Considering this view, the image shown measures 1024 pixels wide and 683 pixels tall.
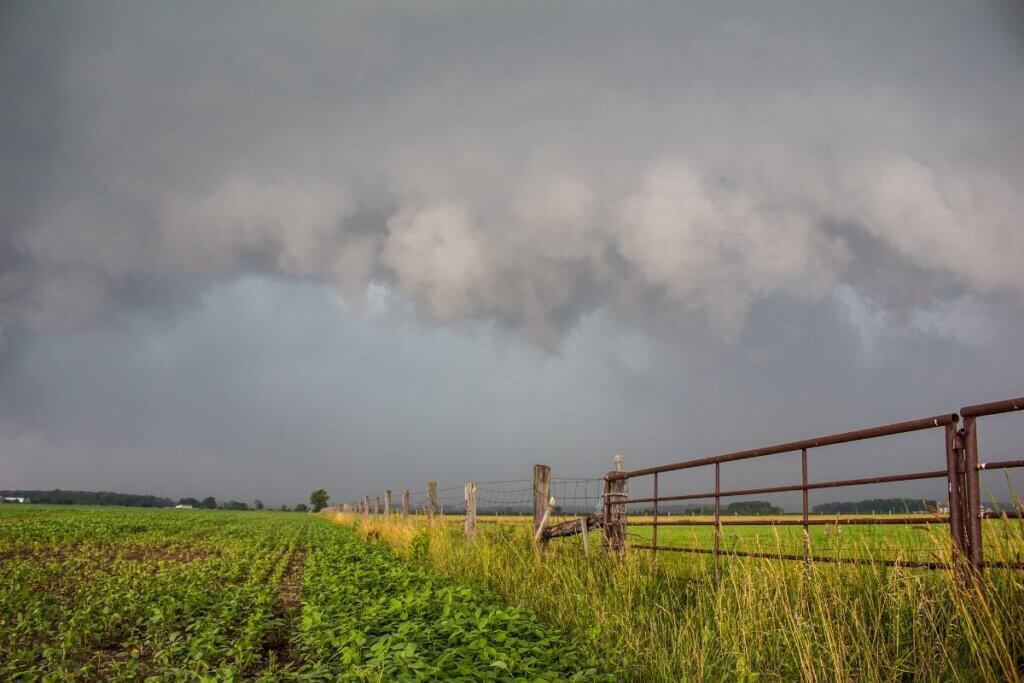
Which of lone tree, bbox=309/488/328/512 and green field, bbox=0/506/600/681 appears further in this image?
lone tree, bbox=309/488/328/512

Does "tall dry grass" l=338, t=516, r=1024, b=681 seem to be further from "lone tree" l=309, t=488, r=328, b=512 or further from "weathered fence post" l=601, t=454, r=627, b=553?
"lone tree" l=309, t=488, r=328, b=512

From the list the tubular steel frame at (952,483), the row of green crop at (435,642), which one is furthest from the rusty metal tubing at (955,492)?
the row of green crop at (435,642)

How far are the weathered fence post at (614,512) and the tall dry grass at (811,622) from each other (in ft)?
Result: 8.78

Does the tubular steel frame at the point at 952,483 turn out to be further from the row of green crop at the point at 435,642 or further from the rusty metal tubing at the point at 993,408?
the row of green crop at the point at 435,642

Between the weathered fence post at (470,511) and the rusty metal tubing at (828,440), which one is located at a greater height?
the rusty metal tubing at (828,440)

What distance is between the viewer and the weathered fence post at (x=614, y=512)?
35.7 ft

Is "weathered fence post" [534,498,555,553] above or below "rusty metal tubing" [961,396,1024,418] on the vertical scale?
below

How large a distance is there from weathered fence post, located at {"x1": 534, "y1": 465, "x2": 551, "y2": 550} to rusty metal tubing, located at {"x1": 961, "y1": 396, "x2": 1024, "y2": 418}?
27.4 ft

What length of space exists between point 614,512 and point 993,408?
7245mm

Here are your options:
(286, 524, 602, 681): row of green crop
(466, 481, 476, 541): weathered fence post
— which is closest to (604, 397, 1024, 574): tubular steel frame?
(286, 524, 602, 681): row of green crop

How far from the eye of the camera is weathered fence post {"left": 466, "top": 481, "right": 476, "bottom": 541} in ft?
47.3

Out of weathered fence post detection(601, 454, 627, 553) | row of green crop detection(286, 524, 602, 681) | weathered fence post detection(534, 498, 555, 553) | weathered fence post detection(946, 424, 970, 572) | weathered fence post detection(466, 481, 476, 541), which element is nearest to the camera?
weathered fence post detection(946, 424, 970, 572)

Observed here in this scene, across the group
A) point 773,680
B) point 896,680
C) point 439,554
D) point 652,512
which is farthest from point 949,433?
point 439,554

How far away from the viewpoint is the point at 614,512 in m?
11.0
